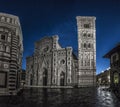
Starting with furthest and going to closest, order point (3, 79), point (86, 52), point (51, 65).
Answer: point (86, 52) < point (51, 65) < point (3, 79)

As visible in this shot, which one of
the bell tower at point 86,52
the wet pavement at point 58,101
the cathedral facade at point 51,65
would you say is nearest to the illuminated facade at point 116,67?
the wet pavement at point 58,101

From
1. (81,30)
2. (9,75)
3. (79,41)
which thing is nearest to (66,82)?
(79,41)

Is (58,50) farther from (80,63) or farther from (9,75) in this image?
(9,75)

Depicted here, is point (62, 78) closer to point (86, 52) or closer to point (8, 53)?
point (86, 52)

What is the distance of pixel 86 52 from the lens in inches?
2388

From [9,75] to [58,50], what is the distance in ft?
127

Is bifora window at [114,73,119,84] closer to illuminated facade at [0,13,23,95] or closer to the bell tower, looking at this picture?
illuminated facade at [0,13,23,95]

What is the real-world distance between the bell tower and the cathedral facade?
8.34ft

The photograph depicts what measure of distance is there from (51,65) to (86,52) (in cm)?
1406

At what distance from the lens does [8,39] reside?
20.8 meters

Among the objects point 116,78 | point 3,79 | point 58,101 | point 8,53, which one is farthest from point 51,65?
point 58,101

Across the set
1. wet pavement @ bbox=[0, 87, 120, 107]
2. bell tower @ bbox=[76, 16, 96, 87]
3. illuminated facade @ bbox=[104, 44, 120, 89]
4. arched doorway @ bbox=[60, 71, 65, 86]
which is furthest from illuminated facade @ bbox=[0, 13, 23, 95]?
bell tower @ bbox=[76, 16, 96, 87]

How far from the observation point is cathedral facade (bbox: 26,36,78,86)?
181ft

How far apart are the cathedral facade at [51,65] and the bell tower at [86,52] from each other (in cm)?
254
